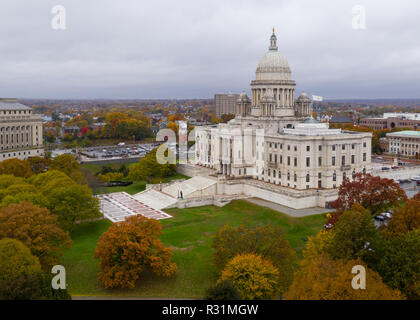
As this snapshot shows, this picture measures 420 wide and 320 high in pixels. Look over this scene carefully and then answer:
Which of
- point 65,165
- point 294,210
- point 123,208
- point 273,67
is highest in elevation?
point 273,67

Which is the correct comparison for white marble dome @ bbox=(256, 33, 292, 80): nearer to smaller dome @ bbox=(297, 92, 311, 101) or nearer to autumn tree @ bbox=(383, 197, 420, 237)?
smaller dome @ bbox=(297, 92, 311, 101)

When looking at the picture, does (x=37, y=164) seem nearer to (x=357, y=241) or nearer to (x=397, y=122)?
(x=357, y=241)

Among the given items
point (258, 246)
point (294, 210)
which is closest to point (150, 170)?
point (294, 210)

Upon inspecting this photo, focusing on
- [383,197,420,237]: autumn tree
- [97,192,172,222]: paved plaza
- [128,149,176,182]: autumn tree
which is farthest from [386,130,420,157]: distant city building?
[383,197,420,237]: autumn tree

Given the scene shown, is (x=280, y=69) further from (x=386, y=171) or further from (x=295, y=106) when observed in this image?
(x=386, y=171)

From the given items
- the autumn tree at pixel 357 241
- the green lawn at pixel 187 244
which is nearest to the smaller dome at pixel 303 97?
the green lawn at pixel 187 244
